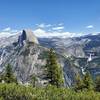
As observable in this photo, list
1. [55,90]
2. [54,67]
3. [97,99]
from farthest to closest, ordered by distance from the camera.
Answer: [54,67]
[55,90]
[97,99]

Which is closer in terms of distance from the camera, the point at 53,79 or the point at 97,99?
the point at 97,99

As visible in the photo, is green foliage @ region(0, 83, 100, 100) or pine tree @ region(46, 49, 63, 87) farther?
pine tree @ region(46, 49, 63, 87)

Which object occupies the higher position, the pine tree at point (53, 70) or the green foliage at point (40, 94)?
the pine tree at point (53, 70)

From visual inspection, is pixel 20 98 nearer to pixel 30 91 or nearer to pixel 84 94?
pixel 30 91

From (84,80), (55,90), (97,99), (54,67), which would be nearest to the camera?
(97,99)

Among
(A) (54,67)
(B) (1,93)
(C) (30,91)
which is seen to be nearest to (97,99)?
(C) (30,91)

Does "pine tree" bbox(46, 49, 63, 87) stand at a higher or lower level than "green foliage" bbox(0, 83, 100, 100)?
higher

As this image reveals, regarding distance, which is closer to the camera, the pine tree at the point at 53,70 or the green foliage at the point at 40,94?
the green foliage at the point at 40,94

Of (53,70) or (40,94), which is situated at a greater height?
(53,70)
